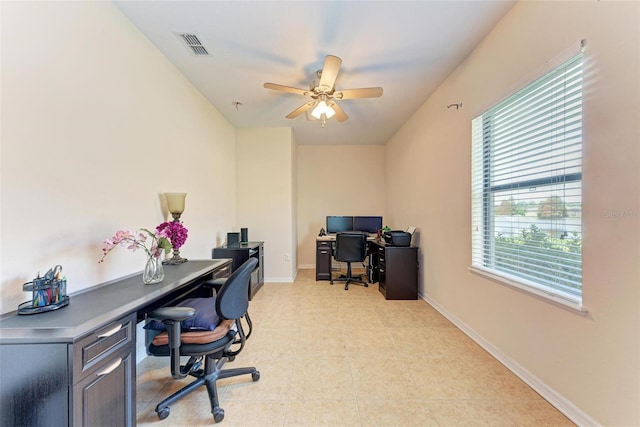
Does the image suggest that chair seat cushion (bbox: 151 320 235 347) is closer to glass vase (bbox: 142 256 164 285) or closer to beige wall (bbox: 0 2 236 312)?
glass vase (bbox: 142 256 164 285)

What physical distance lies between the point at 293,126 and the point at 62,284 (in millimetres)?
3817

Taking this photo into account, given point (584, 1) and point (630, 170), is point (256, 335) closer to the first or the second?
point (630, 170)

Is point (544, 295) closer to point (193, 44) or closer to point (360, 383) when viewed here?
point (360, 383)

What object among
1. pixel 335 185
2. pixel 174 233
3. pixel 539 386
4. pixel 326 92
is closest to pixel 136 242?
pixel 174 233

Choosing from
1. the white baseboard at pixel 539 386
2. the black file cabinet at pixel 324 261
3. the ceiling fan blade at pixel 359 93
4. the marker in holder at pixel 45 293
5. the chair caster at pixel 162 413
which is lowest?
the chair caster at pixel 162 413

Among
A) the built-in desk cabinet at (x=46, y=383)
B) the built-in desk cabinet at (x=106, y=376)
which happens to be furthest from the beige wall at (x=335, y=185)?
the built-in desk cabinet at (x=46, y=383)

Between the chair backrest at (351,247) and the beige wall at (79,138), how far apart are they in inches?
107

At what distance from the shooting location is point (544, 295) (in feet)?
5.37

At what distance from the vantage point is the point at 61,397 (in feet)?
3.16

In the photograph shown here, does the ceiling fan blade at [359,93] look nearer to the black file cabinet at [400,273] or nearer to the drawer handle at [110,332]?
the black file cabinet at [400,273]

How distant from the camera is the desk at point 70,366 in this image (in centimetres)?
96

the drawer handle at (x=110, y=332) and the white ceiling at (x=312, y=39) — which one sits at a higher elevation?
the white ceiling at (x=312, y=39)

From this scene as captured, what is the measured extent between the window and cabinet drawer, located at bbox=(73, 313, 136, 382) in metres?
2.54

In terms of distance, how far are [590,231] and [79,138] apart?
318 centimetres
